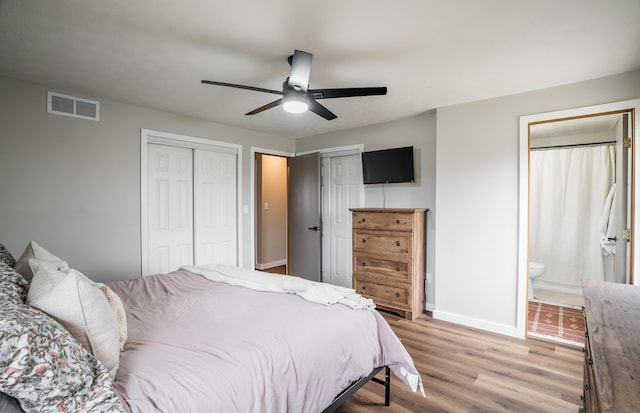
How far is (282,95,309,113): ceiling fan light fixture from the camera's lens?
2.15 m

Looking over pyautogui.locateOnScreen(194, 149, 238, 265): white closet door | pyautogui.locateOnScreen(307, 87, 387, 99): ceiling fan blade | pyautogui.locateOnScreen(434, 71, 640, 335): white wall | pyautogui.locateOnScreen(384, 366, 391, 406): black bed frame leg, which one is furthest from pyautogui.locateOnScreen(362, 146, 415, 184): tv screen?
pyautogui.locateOnScreen(384, 366, 391, 406): black bed frame leg

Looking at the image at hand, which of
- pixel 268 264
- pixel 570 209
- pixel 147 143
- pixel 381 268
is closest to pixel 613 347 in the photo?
pixel 381 268

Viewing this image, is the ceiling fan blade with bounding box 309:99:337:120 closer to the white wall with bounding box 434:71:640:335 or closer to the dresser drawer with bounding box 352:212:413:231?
the dresser drawer with bounding box 352:212:413:231

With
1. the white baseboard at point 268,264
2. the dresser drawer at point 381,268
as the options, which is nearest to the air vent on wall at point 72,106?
the dresser drawer at point 381,268

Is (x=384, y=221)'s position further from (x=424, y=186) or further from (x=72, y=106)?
(x=72, y=106)

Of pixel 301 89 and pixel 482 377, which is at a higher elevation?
pixel 301 89

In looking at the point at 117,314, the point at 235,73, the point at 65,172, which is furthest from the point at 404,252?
the point at 65,172

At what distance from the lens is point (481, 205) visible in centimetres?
322

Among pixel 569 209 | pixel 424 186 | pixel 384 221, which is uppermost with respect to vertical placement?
pixel 424 186

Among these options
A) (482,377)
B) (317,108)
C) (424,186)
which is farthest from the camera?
(424,186)

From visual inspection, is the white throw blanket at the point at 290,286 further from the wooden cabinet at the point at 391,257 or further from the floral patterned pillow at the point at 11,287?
the wooden cabinet at the point at 391,257

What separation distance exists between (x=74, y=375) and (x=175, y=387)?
308 mm

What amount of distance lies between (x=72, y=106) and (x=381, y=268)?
3.61m

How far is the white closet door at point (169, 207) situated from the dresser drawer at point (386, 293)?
218cm
